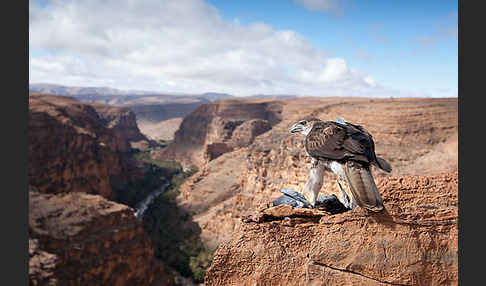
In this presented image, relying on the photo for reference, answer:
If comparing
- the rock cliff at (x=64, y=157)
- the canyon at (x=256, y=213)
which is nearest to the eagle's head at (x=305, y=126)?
the canyon at (x=256, y=213)

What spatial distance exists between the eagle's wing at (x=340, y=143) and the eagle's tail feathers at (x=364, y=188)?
0.17 metres

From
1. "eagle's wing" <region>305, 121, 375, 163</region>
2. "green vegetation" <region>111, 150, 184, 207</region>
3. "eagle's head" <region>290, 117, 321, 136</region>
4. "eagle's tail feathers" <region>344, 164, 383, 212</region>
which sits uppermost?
"eagle's head" <region>290, 117, 321, 136</region>

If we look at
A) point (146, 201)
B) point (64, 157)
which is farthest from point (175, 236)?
point (146, 201)

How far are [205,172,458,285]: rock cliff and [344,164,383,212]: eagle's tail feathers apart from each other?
0.33m

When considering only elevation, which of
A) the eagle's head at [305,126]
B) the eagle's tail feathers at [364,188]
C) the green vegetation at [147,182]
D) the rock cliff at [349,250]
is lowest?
the green vegetation at [147,182]

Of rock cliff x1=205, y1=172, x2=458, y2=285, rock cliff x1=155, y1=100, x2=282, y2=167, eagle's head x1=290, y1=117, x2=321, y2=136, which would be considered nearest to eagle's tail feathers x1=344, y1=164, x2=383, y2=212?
rock cliff x1=205, y1=172, x2=458, y2=285

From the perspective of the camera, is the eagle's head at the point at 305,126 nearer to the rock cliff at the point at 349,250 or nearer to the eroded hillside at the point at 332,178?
the rock cliff at the point at 349,250

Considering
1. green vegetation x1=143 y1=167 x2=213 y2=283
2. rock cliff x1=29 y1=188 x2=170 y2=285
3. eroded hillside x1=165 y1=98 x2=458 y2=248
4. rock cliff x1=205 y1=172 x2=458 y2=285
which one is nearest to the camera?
rock cliff x1=205 y1=172 x2=458 y2=285

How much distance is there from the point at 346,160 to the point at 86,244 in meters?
17.2

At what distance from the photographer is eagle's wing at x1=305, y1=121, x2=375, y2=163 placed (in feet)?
13.3

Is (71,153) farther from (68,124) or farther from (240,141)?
(240,141)

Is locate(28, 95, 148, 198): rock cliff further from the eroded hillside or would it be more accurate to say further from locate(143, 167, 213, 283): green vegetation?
the eroded hillside

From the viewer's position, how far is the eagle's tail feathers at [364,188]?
374cm

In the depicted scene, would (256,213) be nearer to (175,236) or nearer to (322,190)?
(322,190)
